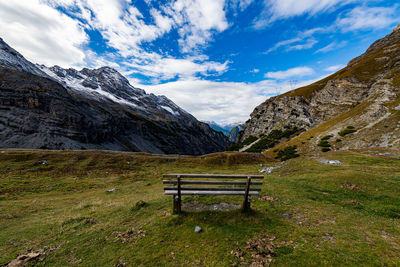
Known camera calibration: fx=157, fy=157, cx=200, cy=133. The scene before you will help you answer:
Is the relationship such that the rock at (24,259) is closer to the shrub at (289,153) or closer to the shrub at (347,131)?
the shrub at (289,153)

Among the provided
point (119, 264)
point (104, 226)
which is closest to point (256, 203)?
point (119, 264)

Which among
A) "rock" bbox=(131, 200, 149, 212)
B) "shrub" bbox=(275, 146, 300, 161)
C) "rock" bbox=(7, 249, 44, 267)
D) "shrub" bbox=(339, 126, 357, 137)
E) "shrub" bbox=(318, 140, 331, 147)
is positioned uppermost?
"shrub" bbox=(339, 126, 357, 137)

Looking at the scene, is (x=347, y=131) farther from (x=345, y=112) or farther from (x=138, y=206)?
(x=138, y=206)

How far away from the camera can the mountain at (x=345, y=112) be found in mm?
40438

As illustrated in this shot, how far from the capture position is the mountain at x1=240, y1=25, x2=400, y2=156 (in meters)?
40.4

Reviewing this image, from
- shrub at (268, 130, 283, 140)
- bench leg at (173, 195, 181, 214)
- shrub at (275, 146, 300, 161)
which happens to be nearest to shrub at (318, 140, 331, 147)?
shrub at (275, 146, 300, 161)

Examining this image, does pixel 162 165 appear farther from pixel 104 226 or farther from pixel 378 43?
pixel 378 43

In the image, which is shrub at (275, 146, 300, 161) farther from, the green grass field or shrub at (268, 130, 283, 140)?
shrub at (268, 130, 283, 140)

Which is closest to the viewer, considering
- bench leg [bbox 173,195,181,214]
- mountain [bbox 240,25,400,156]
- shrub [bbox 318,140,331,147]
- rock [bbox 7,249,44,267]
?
rock [bbox 7,249,44,267]

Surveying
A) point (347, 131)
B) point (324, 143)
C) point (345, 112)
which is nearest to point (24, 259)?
point (324, 143)

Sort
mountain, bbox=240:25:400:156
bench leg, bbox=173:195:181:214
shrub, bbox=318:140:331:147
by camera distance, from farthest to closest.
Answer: shrub, bbox=318:140:331:147
mountain, bbox=240:25:400:156
bench leg, bbox=173:195:181:214

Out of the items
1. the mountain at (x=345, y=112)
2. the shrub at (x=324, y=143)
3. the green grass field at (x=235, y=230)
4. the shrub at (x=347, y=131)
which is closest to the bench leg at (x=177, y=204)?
the green grass field at (x=235, y=230)

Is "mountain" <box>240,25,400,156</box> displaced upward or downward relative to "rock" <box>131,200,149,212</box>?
upward

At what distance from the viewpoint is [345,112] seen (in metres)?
64.8
